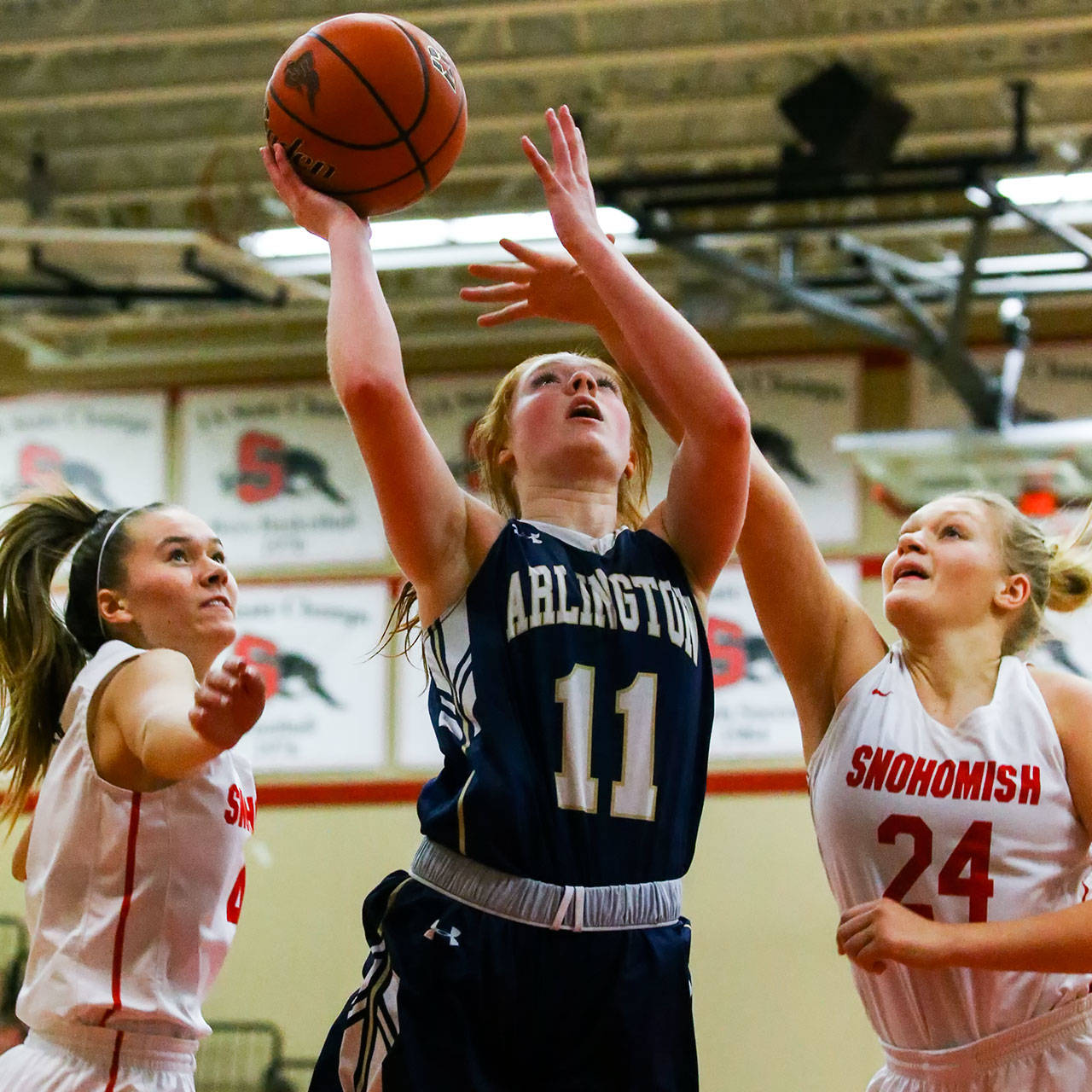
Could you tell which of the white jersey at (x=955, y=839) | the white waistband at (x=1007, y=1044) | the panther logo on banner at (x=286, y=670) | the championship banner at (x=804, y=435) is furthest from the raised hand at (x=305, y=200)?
the panther logo on banner at (x=286, y=670)

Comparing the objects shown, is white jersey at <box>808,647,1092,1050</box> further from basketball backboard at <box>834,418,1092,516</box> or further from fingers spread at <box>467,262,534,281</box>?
basketball backboard at <box>834,418,1092,516</box>

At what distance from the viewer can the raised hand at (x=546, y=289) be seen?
10.0 ft

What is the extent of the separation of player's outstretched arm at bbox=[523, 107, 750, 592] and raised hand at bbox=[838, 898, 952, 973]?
0.63 metres

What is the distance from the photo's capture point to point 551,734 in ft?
8.57

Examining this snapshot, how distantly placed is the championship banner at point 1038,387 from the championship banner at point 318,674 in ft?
11.8

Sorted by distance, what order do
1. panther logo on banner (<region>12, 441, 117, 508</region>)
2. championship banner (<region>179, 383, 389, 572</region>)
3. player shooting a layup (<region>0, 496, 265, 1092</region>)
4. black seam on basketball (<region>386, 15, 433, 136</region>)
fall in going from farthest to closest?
1. panther logo on banner (<region>12, 441, 117, 508</region>)
2. championship banner (<region>179, 383, 389, 572</region>)
3. player shooting a layup (<region>0, 496, 265, 1092</region>)
4. black seam on basketball (<region>386, 15, 433, 136</region>)

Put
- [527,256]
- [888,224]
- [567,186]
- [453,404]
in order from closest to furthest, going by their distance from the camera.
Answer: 1. [567,186]
2. [527,256]
3. [888,224]
4. [453,404]

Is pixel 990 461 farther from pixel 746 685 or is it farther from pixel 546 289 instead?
pixel 546 289

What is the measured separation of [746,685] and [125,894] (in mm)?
7073

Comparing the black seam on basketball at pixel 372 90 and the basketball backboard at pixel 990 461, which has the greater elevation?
the black seam on basketball at pixel 372 90

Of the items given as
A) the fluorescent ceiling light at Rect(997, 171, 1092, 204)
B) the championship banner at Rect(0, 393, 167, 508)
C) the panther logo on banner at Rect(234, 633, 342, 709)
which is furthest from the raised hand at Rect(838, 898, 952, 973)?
the championship banner at Rect(0, 393, 167, 508)

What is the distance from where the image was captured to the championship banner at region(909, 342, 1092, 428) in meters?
10.0

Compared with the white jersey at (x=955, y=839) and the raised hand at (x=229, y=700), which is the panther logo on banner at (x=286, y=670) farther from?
the raised hand at (x=229, y=700)

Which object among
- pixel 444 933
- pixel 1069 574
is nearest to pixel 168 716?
pixel 444 933
